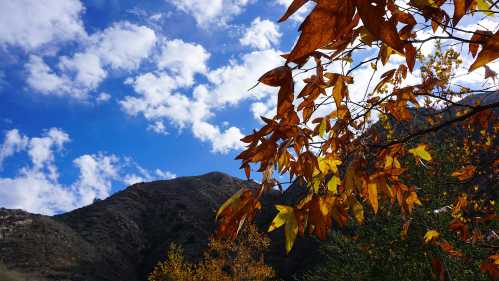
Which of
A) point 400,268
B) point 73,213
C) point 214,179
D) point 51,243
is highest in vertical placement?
point 214,179

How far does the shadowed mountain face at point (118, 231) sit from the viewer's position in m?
34.7

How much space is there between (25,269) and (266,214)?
84.9ft

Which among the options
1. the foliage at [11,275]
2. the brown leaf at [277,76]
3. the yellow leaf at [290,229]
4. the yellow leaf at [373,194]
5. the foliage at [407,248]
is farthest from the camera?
the foliage at [11,275]

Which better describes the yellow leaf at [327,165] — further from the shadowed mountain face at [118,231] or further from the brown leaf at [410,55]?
the shadowed mountain face at [118,231]

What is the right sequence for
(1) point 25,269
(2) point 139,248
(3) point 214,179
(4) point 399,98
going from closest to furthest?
(4) point 399,98
(1) point 25,269
(2) point 139,248
(3) point 214,179

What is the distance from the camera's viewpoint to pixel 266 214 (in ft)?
156

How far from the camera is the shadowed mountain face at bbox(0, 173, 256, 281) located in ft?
114

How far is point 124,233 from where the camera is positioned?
46000 millimetres

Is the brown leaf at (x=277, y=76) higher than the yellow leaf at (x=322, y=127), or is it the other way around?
the yellow leaf at (x=322, y=127)

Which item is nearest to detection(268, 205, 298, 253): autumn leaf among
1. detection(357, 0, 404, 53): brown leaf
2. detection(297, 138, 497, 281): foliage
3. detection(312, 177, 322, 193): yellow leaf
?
detection(312, 177, 322, 193): yellow leaf

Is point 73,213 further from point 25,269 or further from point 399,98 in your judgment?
point 399,98

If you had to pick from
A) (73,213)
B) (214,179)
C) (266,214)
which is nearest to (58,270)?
(73,213)

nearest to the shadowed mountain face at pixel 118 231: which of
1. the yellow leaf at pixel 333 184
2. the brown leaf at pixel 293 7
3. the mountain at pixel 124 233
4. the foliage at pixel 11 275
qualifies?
the mountain at pixel 124 233

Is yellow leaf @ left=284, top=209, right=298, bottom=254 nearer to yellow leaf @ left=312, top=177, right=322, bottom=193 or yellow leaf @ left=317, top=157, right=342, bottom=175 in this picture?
yellow leaf @ left=312, top=177, right=322, bottom=193
